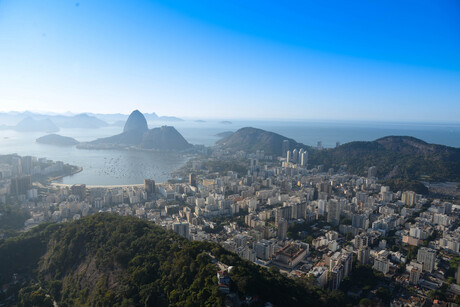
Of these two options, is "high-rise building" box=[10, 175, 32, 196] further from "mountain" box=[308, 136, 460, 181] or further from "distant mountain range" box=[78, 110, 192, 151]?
"mountain" box=[308, 136, 460, 181]

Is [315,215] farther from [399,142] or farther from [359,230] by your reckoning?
[399,142]

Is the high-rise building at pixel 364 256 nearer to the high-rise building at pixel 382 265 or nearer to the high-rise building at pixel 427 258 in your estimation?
the high-rise building at pixel 382 265

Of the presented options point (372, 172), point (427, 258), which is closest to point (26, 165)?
point (427, 258)

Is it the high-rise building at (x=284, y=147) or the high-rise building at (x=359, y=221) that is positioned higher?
the high-rise building at (x=284, y=147)

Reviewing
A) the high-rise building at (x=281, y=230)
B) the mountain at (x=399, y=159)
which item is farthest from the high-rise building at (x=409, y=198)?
the high-rise building at (x=281, y=230)

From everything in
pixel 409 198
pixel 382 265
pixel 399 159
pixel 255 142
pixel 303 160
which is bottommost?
pixel 382 265

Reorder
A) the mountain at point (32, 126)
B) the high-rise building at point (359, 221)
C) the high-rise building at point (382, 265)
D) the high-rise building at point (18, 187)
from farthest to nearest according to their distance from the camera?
the mountain at point (32, 126) < the high-rise building at point (18, 187) < the high-rise building at point (359, 221) < the high-rise building at point (382, 265)

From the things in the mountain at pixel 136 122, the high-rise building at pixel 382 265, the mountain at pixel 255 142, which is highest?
the mountain at pixel 136 122

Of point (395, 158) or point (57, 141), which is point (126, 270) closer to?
point (395, 158)
